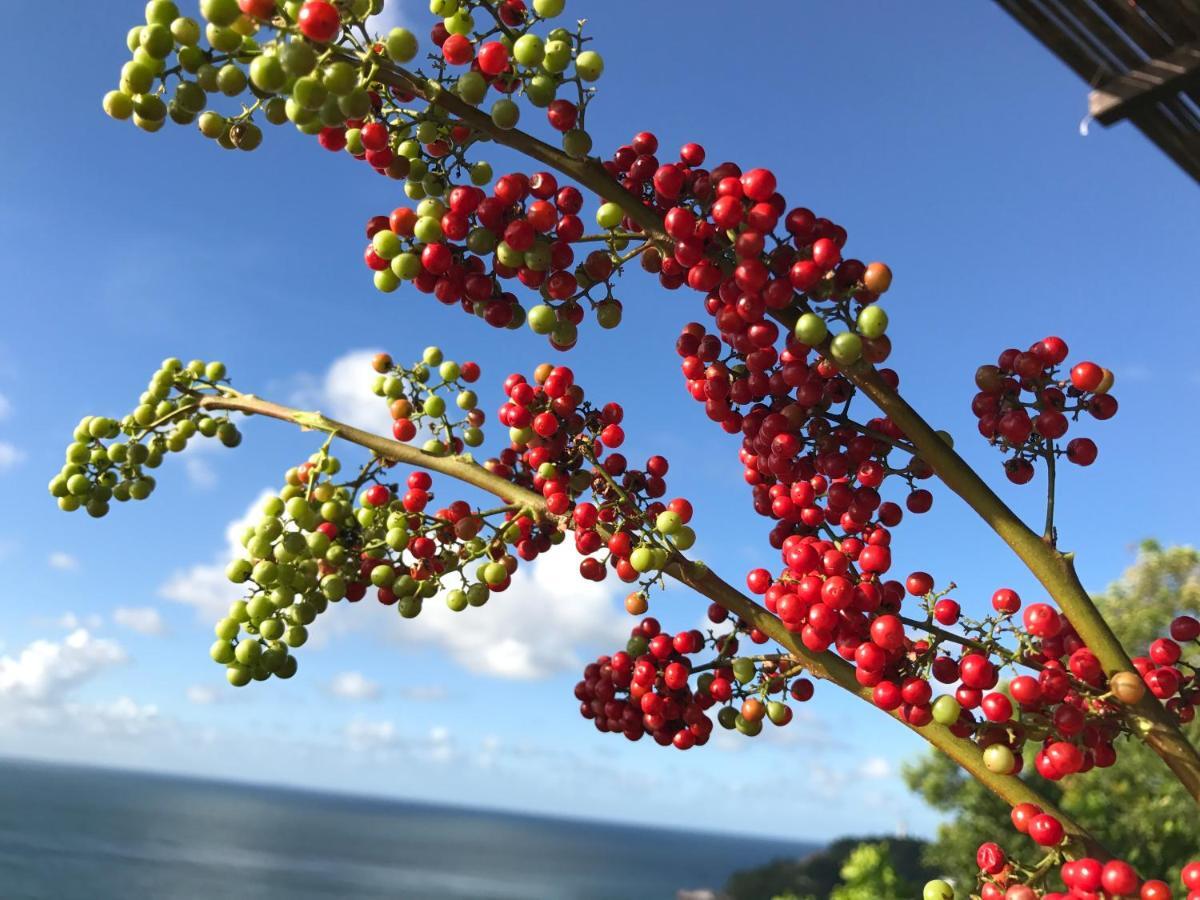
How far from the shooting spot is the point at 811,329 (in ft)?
2.27

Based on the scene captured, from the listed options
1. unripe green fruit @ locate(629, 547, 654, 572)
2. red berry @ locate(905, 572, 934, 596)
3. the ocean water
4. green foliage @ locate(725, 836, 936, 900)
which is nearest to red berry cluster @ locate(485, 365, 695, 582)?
unripe green fruit @ locate(629, 547, 654, 572)

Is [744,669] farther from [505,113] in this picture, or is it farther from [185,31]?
[185,31]

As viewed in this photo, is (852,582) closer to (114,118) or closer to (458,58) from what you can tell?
(458,58)

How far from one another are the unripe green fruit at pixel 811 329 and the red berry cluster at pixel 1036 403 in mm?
232

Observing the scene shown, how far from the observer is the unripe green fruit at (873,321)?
2.29ft

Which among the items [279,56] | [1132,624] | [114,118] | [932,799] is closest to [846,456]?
[279,56]

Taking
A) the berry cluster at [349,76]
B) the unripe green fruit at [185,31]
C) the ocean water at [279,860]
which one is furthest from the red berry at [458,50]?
the ocean water at [279,860]

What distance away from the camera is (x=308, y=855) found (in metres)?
54.3

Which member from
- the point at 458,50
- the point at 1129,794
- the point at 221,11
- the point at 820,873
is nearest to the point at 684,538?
the point at 458,50

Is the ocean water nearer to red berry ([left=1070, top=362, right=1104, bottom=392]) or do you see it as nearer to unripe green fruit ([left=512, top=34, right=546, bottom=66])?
unripe green fruit ([left=512, top=34, right=546, bottom=66])

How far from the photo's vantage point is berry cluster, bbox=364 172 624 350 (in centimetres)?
77

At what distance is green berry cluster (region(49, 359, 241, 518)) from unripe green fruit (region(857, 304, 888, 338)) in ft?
3.47

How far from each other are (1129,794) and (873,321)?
8.46 m

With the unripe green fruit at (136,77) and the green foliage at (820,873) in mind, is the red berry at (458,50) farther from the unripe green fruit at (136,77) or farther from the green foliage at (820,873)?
the green foliage at (820,873)
